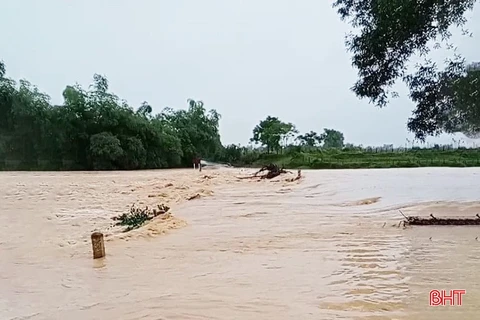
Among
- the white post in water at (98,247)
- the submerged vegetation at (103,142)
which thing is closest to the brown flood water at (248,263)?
the white post in water at (98,247)

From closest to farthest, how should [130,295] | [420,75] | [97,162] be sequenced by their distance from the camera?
[130,295], [420,75], [97,162]

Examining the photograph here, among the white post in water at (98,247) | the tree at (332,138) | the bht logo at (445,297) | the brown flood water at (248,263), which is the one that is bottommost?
the bht logo at (445,297)

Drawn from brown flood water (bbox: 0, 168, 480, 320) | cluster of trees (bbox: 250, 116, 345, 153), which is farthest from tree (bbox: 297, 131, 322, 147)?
brown flood water (bbox: 0, 168, 480, 320)

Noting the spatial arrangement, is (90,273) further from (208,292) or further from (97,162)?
(97,162)

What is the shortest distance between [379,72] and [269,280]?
275 inches

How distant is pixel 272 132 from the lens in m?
43.3

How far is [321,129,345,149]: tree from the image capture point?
158 feet

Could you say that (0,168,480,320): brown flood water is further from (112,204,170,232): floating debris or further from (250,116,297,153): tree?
(250,116,297,153): tree

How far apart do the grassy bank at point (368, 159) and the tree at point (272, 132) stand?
1546 mm

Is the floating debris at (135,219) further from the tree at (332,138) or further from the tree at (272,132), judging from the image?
the tree at (332,138)

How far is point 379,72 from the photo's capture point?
10930 mm

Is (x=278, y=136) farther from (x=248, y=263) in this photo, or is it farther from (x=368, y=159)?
(x=248, y=263)

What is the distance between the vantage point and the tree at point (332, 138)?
4809 cm

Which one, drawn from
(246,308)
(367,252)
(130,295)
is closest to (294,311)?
(246,308)
